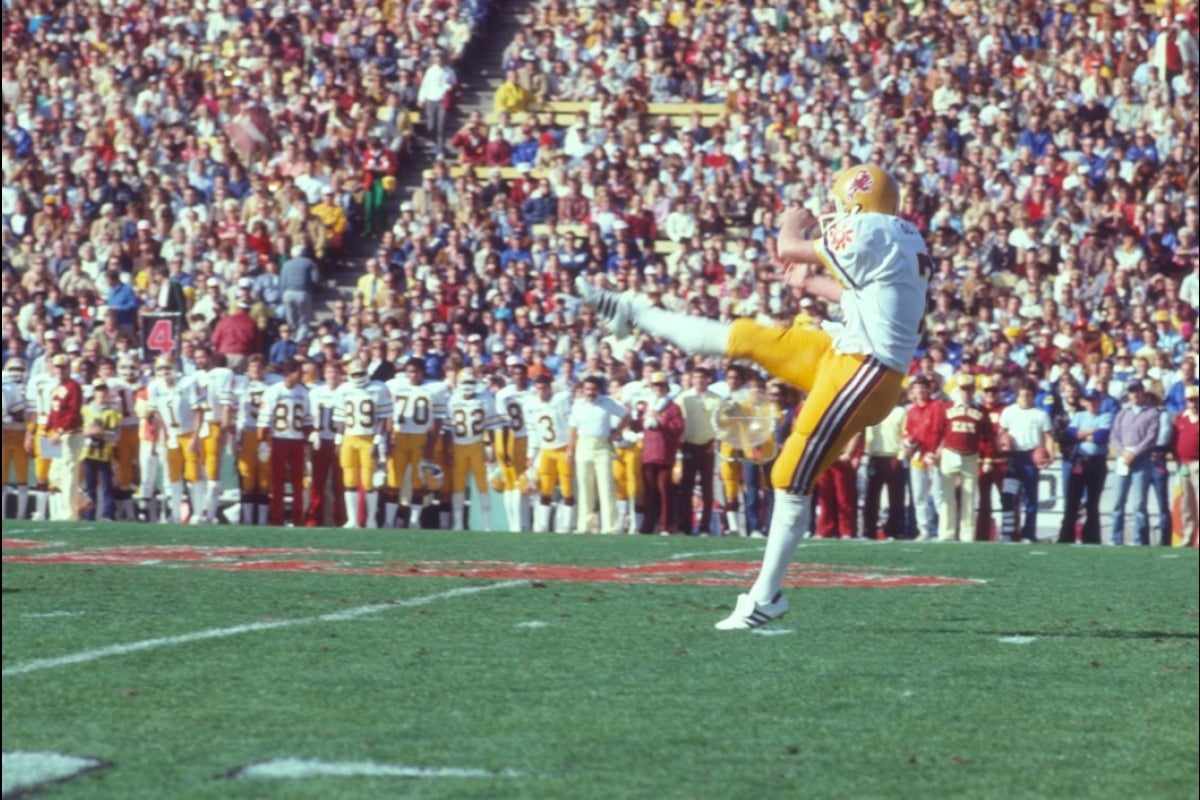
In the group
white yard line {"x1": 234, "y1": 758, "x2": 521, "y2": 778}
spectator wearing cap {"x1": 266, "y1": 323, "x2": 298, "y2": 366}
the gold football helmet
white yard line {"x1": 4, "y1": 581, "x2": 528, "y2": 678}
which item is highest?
spectator wearing cap {"x1": 266, "y1": 323, "x2": 298, "y2": 366}

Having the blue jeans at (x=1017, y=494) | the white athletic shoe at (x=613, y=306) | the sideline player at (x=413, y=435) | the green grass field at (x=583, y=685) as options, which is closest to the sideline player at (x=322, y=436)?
the sideline player at (x=413, y=435)

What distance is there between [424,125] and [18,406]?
7.63 m

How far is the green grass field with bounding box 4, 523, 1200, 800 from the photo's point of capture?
4.40 meters

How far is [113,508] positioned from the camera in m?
16.6

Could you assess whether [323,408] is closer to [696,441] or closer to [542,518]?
[542,518]

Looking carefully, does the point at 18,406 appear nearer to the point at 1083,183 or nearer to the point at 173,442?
the point at 173,442

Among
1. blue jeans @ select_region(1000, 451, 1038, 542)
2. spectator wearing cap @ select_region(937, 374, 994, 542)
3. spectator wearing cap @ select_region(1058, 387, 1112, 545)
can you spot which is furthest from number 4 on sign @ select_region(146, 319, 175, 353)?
spectator wearing cap @ select_region(1058, 387, 1112, 545)

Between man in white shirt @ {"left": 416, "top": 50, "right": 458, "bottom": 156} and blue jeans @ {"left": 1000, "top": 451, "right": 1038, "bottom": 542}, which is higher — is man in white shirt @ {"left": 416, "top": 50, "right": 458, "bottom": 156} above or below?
above

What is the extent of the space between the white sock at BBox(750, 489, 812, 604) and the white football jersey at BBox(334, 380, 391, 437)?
9.44 meters

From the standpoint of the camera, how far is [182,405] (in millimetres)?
16672

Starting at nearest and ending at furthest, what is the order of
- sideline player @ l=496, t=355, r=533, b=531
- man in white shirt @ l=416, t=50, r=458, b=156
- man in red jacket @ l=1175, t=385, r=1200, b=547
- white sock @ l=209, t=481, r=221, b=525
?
1. man in red jacket @ l=1175, t=385, r=1200, b=547
2. sideline player @ l=496, t=355, r=533, b=531
3. white sock @ l=209, t=481, r=221, b=525
4. man in white shirt @ l=416, t=50, r=458, b=156

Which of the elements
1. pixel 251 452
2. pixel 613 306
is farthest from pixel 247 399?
pixel 613 306

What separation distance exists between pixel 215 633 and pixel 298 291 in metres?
13.9

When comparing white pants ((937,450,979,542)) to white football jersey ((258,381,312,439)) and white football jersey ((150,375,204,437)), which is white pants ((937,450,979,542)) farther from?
white football jersey ((150,375,204,437))
